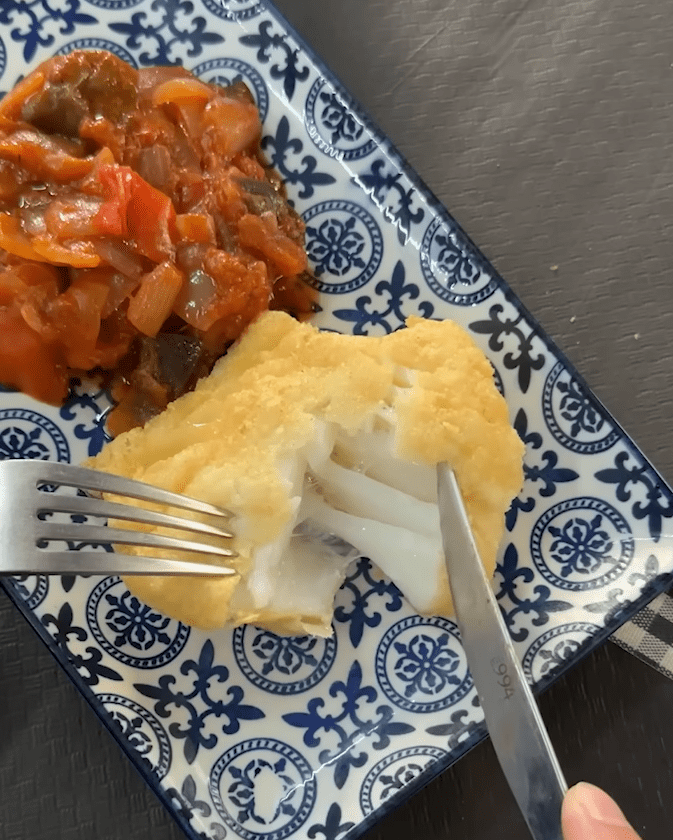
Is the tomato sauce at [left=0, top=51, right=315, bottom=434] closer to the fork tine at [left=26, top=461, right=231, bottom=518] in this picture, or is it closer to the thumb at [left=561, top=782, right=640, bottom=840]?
the fork tine at [left=26, top=461, right=231, bottom=518]

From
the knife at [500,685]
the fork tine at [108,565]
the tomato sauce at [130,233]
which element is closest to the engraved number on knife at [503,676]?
the knife at [500,685]


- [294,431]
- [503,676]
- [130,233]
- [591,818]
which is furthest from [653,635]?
[130,233]

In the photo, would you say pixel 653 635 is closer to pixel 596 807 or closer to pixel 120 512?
pixel 596 807

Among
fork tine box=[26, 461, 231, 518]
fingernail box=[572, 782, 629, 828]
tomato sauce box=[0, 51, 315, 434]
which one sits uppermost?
tomato sauce box=[0, 51, 315, 434]

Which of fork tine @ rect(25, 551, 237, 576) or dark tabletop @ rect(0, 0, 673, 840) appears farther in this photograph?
dark tabletop @ rect(0, 0, 673, 840)

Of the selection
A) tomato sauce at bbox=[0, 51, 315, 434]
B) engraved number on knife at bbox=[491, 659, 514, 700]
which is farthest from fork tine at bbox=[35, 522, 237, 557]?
engraved number on knife at bbox=[491, 659, 514, 700]

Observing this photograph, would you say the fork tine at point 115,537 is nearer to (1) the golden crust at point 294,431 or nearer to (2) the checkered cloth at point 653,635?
(1) the golden crust at point 294,431

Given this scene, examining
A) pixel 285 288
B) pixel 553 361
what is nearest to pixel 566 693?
pixel 553 361
